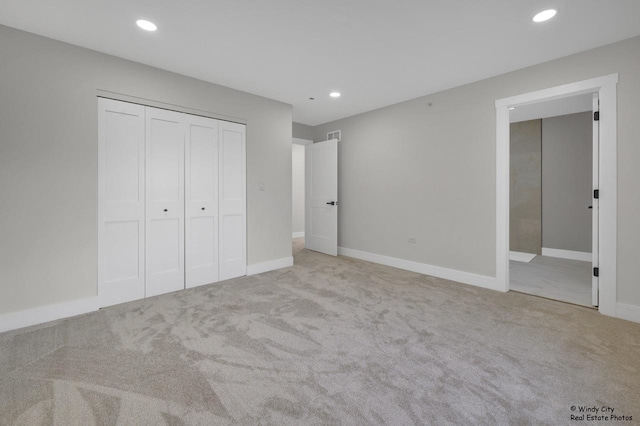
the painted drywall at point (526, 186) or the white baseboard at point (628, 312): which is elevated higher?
the painted drywall at point (526, 186)

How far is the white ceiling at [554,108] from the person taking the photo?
4214mm

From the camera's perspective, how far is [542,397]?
1.66 m

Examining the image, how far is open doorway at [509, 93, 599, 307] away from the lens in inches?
187

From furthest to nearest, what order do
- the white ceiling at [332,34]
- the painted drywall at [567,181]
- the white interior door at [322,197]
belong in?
the white interior door at [322,197]
the painted drywall at [567,181]
the white ceiling at [332,34]

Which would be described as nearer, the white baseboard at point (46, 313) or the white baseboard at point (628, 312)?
the white baseboard at point (46, 313)

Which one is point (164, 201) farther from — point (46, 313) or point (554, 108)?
point (554, 108)

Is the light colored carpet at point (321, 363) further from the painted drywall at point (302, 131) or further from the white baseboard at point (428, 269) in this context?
the painted drywall at point (302, 131)

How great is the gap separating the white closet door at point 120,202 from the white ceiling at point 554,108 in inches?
210

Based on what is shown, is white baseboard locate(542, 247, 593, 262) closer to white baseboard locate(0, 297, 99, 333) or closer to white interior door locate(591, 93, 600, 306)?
white interior door locate(591, 93, 600, 306)

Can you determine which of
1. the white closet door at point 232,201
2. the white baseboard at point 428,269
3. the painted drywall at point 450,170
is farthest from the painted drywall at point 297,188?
the white closet door at point 232,201

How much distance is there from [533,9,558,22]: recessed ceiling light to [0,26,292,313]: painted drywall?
3.87m

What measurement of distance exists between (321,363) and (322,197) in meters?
4.02

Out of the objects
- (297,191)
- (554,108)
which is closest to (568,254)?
(554,108)

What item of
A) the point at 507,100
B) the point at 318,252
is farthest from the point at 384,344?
the point at 318,252
